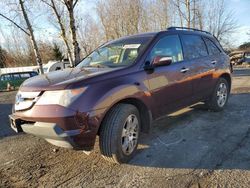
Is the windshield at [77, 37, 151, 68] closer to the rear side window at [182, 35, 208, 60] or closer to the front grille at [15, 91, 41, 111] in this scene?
the rear side window at [182, 35, 208, 60]

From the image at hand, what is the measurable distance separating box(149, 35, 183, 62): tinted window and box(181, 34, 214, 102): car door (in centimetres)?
18

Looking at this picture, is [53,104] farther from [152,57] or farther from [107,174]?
[152,57]

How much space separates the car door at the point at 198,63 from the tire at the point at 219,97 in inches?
10.9

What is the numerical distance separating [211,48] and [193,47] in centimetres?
A: 84

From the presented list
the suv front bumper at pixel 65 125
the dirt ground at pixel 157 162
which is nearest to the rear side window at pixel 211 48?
the dirt ground at pixel 157 162

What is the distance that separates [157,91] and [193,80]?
3.79ft

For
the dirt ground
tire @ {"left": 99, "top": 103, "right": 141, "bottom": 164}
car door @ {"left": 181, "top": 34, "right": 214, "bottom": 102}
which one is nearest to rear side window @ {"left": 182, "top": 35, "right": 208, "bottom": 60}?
car door @ {"left": 181, "top": 34, "right": 214, "bottom": 102}

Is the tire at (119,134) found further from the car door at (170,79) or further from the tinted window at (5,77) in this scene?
the tinted window at (5,77)

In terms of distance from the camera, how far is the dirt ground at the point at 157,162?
10.2ft

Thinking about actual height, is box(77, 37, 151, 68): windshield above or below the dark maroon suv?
above

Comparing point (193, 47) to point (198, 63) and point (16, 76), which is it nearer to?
point (198, 63)

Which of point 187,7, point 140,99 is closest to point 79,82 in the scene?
point 140,99

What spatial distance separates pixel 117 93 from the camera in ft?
11.0

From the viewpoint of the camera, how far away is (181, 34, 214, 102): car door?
4840 mm
